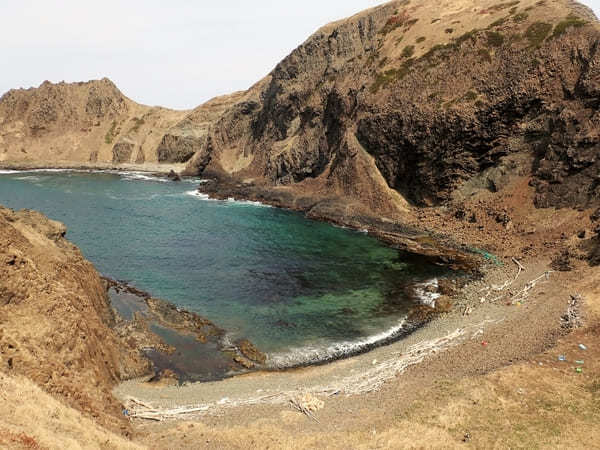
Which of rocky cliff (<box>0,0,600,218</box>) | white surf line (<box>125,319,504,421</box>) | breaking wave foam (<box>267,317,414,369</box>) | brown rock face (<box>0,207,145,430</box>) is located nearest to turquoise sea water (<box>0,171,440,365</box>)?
breaking wave foam (<box>267,317,414,369</box>)

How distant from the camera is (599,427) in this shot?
19.1 meters

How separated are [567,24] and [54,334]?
256 ft

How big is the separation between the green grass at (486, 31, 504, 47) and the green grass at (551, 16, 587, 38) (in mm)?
7742

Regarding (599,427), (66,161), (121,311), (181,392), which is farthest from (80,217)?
(66,161)

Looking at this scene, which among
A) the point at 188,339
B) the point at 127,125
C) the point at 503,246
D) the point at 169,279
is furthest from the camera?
the point at 127,125

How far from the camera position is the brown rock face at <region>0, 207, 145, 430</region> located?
19094mm

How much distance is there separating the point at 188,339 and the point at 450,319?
915 inches

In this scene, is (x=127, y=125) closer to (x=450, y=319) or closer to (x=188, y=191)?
(x=188, y=191)

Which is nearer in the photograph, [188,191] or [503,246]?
[503,246]

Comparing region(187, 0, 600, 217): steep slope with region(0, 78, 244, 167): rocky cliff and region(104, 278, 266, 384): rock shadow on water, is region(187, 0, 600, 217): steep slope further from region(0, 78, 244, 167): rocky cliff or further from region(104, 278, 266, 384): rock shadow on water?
region(0, 78, 244, 167): rocky cliff

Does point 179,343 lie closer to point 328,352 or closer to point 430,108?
point 328,352

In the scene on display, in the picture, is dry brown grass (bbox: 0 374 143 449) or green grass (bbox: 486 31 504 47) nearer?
dry brown grass (bbox: 0 374 143 449)

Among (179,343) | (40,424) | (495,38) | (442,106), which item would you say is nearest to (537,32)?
(495,38)

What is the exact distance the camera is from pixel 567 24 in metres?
61.8
